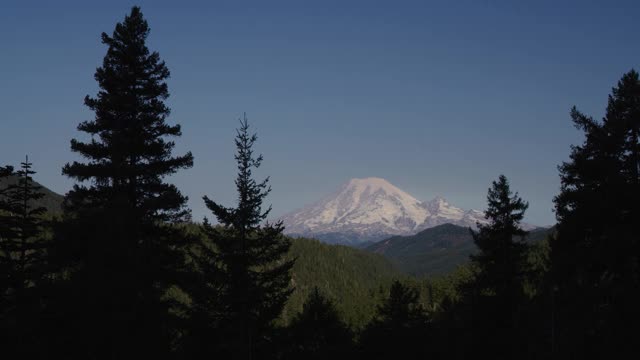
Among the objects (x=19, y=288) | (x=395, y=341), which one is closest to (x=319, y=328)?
(x=395, y=341)

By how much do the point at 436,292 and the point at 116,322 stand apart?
424 feet

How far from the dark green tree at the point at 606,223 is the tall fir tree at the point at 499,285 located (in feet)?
18.6

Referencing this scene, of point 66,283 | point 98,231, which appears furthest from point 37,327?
point 98,231

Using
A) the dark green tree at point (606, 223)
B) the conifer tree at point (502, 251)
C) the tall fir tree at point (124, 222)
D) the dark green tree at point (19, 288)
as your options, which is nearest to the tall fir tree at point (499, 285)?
the conifer tree at point (502, 251)

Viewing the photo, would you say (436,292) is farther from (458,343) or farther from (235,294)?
(235,294)

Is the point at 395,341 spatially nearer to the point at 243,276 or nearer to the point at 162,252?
the point at 243,276

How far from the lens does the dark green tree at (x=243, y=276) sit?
23.7 m

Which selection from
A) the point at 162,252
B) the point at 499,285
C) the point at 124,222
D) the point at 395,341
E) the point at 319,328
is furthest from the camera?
the point at 319,328

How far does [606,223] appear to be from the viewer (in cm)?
2212

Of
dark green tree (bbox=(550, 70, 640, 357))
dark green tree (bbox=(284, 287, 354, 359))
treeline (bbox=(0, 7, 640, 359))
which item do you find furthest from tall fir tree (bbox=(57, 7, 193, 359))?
dark green tree (bbox=(284, 287, 354, 359))

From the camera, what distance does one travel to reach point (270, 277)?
24281 millimetres

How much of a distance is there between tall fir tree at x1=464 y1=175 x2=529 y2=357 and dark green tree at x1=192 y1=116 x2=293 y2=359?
11.5 metres

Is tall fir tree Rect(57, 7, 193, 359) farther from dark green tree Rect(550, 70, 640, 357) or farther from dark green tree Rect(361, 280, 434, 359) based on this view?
dark green tree Rect(361, 280, 434, 359)

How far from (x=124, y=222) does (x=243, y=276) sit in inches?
336
